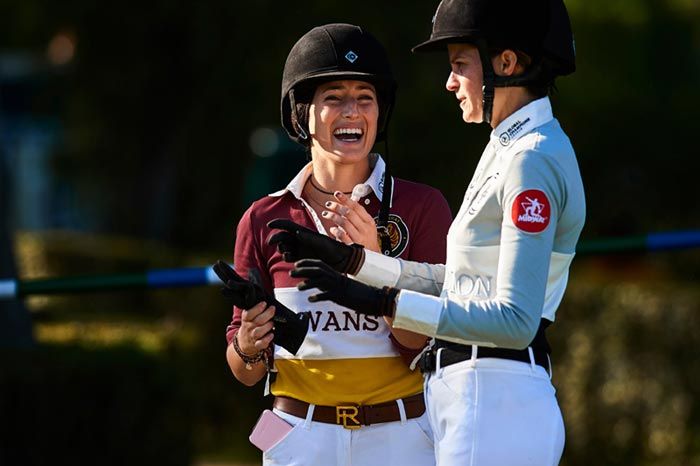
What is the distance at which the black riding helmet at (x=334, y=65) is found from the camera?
15.0 feet

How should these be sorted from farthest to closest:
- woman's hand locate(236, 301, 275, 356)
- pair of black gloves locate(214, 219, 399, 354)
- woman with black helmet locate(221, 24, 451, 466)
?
woman with black helmet locate(221, 24, 451, 466) < woman's hand locate(236, 301, 275, 356) < pair of black gloves locate(214, 219, 399, 354)

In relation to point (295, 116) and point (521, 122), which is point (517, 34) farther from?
point (295, 116)

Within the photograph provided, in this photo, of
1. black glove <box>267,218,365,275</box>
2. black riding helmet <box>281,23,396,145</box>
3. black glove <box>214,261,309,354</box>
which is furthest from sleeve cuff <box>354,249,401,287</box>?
black riding helmet <box>281,23,396,145</box>

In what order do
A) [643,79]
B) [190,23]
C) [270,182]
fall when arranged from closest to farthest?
1. [190,23]
2. [643,79]
3. [270,182]

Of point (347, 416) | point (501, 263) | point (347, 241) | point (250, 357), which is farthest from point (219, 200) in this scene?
point (501, 263)

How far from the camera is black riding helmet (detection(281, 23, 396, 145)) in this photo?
15.0ft

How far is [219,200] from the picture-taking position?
17.7m

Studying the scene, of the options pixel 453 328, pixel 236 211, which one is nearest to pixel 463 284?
pixel 453 328

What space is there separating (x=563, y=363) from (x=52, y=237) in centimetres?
1057

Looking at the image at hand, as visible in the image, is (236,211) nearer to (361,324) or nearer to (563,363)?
(563,363)

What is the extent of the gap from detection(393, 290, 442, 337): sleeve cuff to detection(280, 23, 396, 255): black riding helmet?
79cm

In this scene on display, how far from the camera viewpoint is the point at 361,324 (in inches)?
175

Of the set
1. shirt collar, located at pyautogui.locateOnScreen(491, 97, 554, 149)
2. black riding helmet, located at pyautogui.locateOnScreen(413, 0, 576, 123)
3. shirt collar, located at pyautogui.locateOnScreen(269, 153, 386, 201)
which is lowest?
shirt collar, located at pyautogui.locateOnScreen(269, 153, 386, 201)

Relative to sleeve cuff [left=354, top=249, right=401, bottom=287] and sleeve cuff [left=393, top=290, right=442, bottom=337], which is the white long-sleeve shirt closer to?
sleeve cuff [left=393, top=290, right=442, bottom=337]
